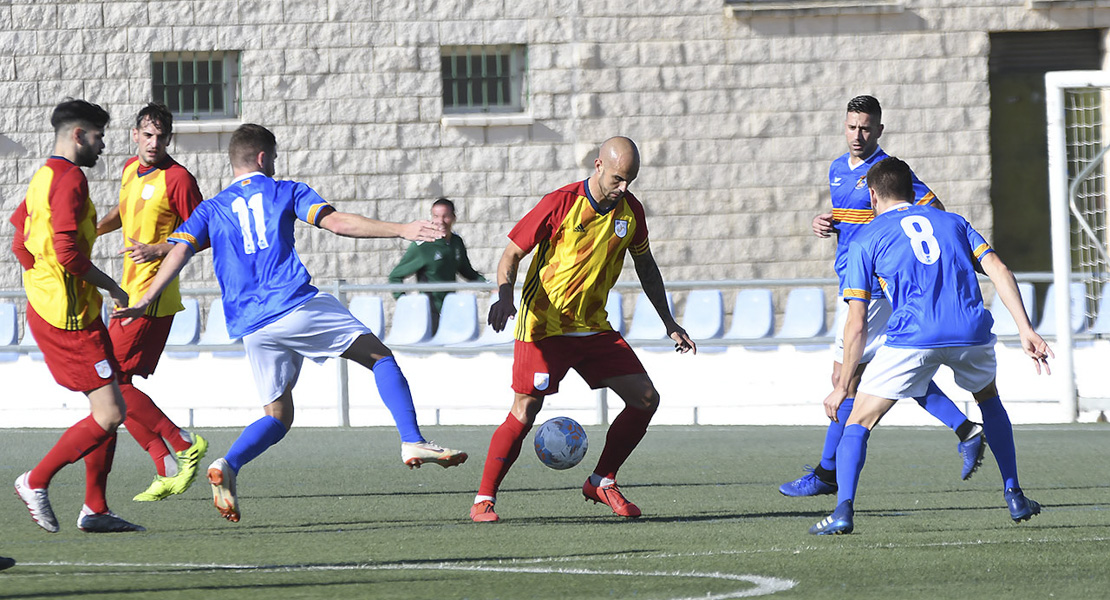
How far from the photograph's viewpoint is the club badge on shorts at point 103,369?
277 inches

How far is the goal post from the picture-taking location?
43.7 ft

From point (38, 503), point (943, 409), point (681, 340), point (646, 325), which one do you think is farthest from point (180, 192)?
point (646, 325)

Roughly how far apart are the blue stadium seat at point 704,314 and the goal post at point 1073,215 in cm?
289

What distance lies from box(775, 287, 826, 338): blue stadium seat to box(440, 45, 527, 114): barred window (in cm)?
624

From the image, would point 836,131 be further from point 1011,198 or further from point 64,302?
point 64,302

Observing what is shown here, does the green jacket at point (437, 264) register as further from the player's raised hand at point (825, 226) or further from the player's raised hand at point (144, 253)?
the player's raised hand at point (144, 253)

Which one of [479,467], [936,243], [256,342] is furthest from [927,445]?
[256,342]

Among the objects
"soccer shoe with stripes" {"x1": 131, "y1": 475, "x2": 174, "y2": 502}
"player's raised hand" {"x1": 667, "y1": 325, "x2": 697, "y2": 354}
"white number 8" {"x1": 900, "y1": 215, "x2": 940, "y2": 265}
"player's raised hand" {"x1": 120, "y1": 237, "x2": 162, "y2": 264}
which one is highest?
"player's raised hand" {"x1": 120, "y1": 237, "x2": 162, "y2": 264}

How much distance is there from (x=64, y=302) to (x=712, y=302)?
Result: 9117 mm

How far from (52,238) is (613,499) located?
8.94 feet

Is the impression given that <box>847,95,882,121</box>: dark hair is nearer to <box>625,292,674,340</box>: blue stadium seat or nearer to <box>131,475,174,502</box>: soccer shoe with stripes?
<box>131,475,174,502</box>: soccer shoe with stripes

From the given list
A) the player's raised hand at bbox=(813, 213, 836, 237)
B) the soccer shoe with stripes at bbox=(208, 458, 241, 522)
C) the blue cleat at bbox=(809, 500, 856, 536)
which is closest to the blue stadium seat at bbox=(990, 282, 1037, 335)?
the player's raised hand at bbox=(813, 213, 836, 237)

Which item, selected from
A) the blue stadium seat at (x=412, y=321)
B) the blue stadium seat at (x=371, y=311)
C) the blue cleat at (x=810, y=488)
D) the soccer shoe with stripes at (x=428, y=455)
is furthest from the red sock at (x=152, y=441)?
the blue stadium seat at (x=371, y=311)

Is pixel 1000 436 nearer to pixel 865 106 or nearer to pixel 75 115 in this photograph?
pixel 865 106
